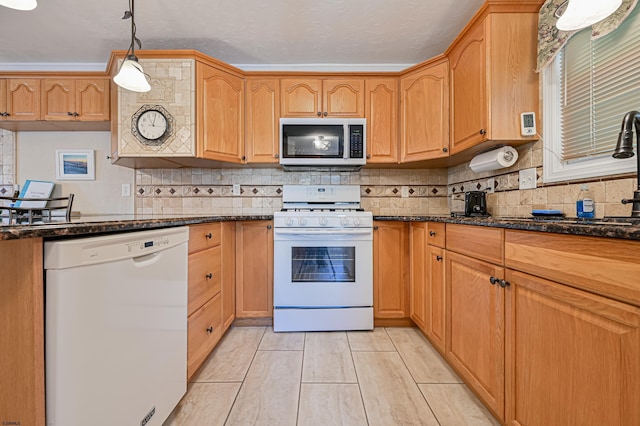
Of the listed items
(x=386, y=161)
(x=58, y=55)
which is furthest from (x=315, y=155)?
(x=58, y=55)

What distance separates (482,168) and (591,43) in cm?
78

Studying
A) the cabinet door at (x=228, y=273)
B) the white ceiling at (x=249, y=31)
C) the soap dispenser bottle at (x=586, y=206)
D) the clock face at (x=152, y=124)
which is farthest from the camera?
the clock face at (x=152, y=124)

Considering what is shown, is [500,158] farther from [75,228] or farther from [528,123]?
[75,228]

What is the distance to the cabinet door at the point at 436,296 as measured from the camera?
1.65m

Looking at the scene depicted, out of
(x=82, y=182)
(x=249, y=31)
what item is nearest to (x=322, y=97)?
(x=249, y=31)

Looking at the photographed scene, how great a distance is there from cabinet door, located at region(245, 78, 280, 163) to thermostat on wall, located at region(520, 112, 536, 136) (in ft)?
5.61

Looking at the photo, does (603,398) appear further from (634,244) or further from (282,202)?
(282,202)

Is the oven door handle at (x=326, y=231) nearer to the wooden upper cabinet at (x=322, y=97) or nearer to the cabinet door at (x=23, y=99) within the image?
the wooden upper cabinet at (x=322, y=97)

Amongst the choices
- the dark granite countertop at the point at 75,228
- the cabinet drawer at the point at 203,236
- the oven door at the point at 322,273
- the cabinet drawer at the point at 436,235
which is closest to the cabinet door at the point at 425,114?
Result: the cabinet drawer at the point at 436,235

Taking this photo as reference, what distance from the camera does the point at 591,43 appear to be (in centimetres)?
130

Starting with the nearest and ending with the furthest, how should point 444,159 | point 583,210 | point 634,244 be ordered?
point 634,244
point 583,210
point 444,159

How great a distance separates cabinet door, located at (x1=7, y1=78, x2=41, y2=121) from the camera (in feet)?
7.75

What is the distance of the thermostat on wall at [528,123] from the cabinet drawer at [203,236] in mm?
1911

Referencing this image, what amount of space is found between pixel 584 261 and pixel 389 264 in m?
1.49
